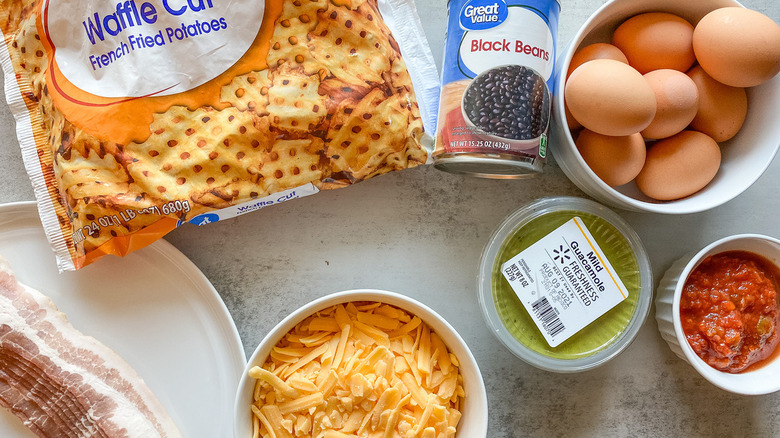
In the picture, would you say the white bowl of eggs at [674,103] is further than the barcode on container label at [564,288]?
No

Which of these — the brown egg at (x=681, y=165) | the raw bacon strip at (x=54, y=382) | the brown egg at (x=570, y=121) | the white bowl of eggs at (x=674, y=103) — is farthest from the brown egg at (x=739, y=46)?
the raw bacon strip at (x=54, y=382)

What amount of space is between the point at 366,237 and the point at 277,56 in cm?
38

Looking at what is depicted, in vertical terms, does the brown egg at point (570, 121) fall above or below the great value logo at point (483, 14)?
below

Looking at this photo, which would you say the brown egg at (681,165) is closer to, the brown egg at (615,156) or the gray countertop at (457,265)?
the brown egg at (615,156)

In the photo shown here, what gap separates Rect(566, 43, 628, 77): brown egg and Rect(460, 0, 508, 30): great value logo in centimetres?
16

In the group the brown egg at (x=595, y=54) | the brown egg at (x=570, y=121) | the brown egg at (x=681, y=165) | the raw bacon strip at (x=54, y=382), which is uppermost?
the brown egg at (x=595, y=54)

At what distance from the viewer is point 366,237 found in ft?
3.56

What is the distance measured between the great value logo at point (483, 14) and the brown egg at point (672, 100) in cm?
27

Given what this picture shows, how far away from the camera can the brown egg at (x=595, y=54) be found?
3.06 ft

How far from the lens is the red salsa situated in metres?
0.94

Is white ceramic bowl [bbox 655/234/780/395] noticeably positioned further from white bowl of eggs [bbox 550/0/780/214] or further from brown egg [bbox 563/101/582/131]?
brown egg [bbox 563/101/582/131]

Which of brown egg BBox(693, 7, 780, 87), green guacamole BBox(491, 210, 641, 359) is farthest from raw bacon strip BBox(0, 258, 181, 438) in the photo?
brown egg BBox(693, 7, 780, 87)

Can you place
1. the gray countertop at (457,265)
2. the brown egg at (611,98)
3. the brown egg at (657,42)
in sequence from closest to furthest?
the brown egg at (611,98), the brown egg at (657,42), the gray countertop at (457,265)

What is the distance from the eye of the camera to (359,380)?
87 centimetres
